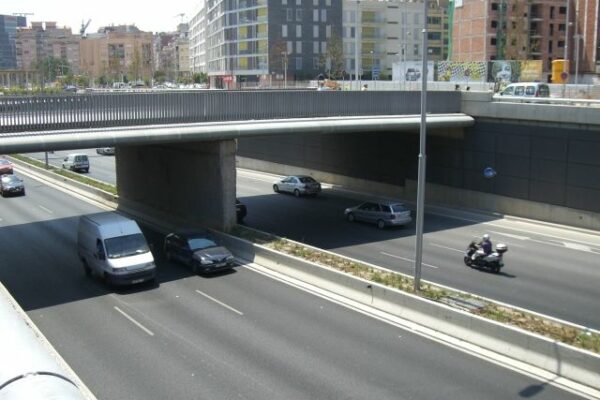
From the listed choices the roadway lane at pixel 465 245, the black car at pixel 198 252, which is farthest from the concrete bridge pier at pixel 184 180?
the roadway lane at pixel 465 245

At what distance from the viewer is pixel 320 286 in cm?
2183

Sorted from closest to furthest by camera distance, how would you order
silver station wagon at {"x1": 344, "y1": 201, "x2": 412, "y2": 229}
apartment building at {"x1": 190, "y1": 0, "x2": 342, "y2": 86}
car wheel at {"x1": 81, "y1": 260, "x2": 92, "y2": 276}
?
car wheel at {"x1": 81, "y1": 260, "x2": 92, "y2": 276}, silver station wagon at {"x1": 344, "y1": 201, "x2": 412, "y2": 229}, apartment building at {"x1": 190, "y1": 0, "x2": 342, "y2": 86}

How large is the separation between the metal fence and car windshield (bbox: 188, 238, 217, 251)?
514 cm

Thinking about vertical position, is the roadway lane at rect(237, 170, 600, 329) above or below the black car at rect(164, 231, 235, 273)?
below

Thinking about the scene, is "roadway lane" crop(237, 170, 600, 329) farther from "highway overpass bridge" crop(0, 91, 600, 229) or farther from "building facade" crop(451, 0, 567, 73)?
"building facade" crop(451, 0, 567, 73)

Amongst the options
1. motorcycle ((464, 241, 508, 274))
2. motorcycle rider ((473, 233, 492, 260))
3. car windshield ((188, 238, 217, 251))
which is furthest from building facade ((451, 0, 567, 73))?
car windshield ((188, 238, 217, 251))

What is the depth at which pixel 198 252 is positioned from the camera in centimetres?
2447

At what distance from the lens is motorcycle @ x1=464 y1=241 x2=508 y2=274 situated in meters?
23.8

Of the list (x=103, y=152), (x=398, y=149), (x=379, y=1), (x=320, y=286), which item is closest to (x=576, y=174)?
(x=398, y=149)

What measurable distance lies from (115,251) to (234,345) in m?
8.10

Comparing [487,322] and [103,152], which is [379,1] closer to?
[103,152]

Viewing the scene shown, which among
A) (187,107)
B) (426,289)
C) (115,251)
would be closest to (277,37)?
(187,107)

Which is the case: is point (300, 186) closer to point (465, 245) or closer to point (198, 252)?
point (465, 245)

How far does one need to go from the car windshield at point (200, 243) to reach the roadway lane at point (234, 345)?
1.07 meters
